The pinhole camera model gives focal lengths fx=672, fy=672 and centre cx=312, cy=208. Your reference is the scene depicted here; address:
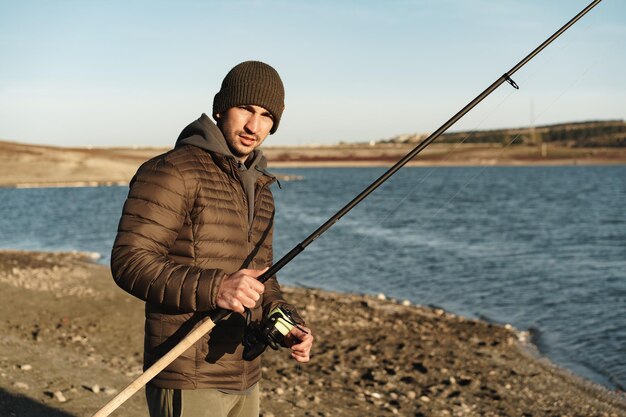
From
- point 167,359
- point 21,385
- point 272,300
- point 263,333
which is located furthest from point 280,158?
point 167,359

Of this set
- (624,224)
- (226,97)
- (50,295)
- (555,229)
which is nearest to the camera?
(226,97)

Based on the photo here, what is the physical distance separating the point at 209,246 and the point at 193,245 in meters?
0.07

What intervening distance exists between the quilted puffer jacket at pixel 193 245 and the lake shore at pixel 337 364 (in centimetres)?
384

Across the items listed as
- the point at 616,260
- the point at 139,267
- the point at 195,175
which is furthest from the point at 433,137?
the point at 616,260

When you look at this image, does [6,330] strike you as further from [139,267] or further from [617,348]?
[617,348]

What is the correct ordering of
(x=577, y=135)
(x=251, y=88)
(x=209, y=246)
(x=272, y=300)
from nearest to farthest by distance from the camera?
(x=209, y=246), (x=251, y=88), (x=272, y=300), (x=577, y=135)

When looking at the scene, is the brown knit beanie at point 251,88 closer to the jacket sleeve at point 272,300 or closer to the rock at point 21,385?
the jacket sleeve at point 272,300

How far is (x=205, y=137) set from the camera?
303 centimetres

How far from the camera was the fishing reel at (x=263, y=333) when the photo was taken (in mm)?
3174

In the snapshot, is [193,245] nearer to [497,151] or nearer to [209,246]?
[209,246]

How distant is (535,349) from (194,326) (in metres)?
9.56

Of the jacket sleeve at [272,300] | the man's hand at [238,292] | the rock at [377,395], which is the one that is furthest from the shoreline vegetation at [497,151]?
the man's hand at [238,292]

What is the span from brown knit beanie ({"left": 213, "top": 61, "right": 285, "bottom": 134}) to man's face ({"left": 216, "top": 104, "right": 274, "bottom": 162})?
0.11ft

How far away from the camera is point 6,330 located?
10102 millimetres
